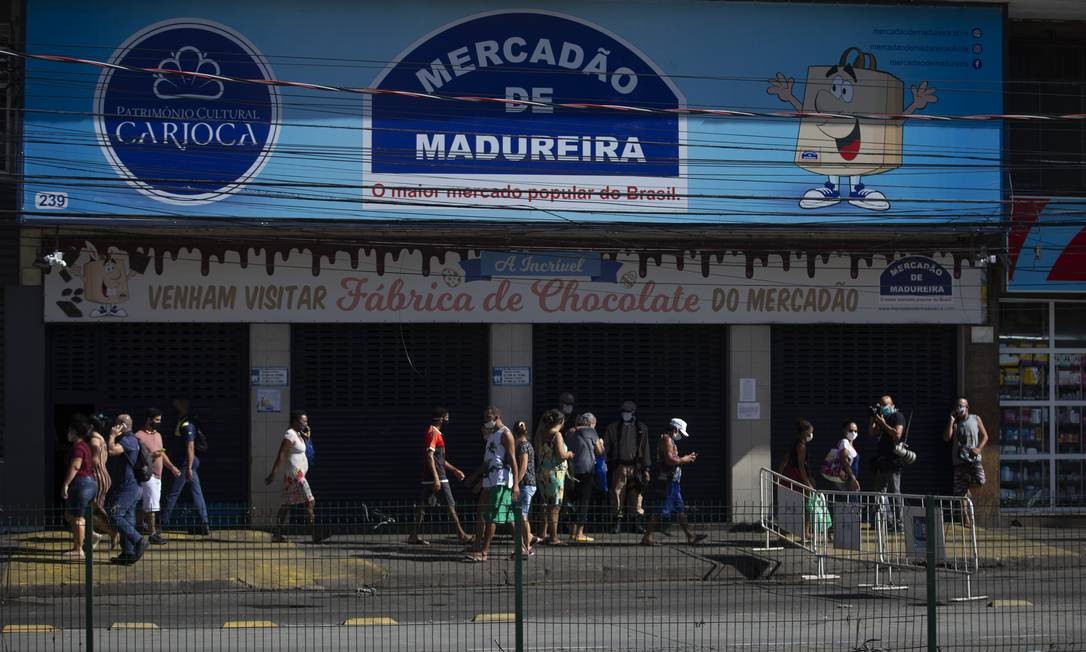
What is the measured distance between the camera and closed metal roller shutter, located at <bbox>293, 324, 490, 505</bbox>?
18.3m

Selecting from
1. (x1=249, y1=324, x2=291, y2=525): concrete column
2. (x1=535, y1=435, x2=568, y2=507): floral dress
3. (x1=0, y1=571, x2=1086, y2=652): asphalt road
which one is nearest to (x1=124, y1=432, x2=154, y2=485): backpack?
(x1=0, y1=571, x2=1086, y2=652): asphalt road

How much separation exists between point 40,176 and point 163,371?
2.99m

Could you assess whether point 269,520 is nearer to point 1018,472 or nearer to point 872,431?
point 872,431

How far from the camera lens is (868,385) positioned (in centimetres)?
1931

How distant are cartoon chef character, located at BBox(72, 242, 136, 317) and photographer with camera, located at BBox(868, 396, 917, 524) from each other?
10144 millimetres

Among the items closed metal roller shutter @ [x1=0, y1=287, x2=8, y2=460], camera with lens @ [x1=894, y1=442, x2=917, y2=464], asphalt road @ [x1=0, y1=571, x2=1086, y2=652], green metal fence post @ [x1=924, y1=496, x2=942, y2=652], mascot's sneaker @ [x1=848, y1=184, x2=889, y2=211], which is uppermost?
mascot's sneaker @ [x1=848, y1=184, x2=889, y2=211]

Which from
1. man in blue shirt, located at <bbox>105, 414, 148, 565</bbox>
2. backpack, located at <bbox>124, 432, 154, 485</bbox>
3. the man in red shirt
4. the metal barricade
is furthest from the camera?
the man in red shirt

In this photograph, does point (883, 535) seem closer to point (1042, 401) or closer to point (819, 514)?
point (819, 514)

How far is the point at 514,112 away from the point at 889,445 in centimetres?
678

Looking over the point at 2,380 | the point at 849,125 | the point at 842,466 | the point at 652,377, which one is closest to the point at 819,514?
the point at 842,466

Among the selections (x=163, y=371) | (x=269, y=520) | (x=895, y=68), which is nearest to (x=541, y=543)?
(x=269, y=520)

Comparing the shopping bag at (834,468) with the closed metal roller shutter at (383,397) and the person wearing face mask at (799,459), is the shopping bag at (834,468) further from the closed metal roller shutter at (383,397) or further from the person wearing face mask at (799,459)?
the closed metal roller shutter at (383,397)

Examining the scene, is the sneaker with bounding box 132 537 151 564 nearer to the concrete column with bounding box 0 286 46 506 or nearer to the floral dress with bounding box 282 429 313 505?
the floral dress with bounding box 282 429 313 505

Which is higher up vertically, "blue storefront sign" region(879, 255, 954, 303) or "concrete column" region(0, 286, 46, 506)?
"blue storefront sign" region(879, 255, 954, 303)
